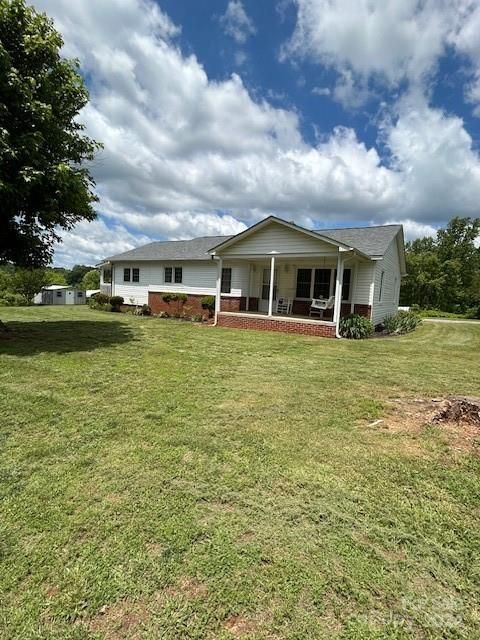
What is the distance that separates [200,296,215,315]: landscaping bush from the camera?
16688 millimetres

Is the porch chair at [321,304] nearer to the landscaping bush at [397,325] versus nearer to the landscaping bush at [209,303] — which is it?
the landscaping bush at [397,325]

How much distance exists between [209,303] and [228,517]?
574 inches

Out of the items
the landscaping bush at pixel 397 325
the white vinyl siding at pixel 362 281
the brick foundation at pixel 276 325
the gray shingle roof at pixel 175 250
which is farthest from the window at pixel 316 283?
the gray shingle roof at pixel 175 250

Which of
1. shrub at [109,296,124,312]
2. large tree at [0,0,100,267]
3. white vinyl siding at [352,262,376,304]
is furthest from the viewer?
shrub at [109,296,124,312]

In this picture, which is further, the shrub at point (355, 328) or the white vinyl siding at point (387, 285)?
the white vinyl siding at point (387, 285)

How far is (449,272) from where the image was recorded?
40719 millimetres

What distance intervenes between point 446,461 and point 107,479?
10.4 feet

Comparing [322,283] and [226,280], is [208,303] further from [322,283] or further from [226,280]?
[322,283]

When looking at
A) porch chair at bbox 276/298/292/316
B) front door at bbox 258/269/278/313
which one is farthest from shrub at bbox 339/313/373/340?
front door at bbox 258/269/278/313

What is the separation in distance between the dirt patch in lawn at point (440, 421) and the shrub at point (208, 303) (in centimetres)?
1261

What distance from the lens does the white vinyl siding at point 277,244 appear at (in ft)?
40.5

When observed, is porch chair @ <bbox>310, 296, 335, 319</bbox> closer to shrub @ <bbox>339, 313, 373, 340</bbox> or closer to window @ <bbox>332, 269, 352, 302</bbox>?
window @ <bbox>332, 269, 352, 302</bbox>

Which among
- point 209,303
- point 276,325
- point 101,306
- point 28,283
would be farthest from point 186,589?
point 28,283

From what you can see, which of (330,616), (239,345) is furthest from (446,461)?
(239,345)
